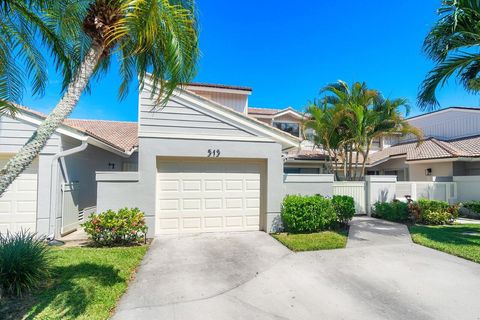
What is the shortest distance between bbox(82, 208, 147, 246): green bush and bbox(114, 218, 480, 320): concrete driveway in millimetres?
1031

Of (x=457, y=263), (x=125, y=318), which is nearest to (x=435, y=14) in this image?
(x=457, y=263)

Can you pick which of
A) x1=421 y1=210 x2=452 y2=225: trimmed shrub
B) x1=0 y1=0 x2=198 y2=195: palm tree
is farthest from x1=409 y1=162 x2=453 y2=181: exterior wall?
x1=0 y1=0 x2=198 y2=195: palm tree

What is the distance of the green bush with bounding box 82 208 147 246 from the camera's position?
7656 mm

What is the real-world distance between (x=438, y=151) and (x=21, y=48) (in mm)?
20609

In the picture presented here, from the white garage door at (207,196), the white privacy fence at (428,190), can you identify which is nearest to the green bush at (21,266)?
the white garage door at (207,196)

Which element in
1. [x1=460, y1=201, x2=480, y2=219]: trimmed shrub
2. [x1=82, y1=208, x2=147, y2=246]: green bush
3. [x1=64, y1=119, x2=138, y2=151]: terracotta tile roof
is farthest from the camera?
[x1=64, y1=119, x2=138, y2=151]: terracotta tile roof

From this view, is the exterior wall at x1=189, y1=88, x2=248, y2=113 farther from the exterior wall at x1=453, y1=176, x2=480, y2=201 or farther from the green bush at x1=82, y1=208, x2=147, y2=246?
the exterior wall at x1=453, y1=176, x2=480, y2=201

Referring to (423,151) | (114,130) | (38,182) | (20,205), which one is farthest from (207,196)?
→ (423,151)

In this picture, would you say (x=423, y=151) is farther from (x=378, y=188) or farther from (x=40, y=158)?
(x=40, y=158)

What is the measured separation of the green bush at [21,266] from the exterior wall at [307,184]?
7.29 meters

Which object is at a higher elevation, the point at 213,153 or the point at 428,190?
the point at 213,153

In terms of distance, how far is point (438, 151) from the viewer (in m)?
17.0

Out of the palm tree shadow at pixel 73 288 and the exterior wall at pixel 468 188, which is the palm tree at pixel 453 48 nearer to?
the exterior wall at pixel 468 188

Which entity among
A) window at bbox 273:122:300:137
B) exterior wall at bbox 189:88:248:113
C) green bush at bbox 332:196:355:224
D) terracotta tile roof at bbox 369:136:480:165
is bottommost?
green bush at bbox 332:196:355:224
